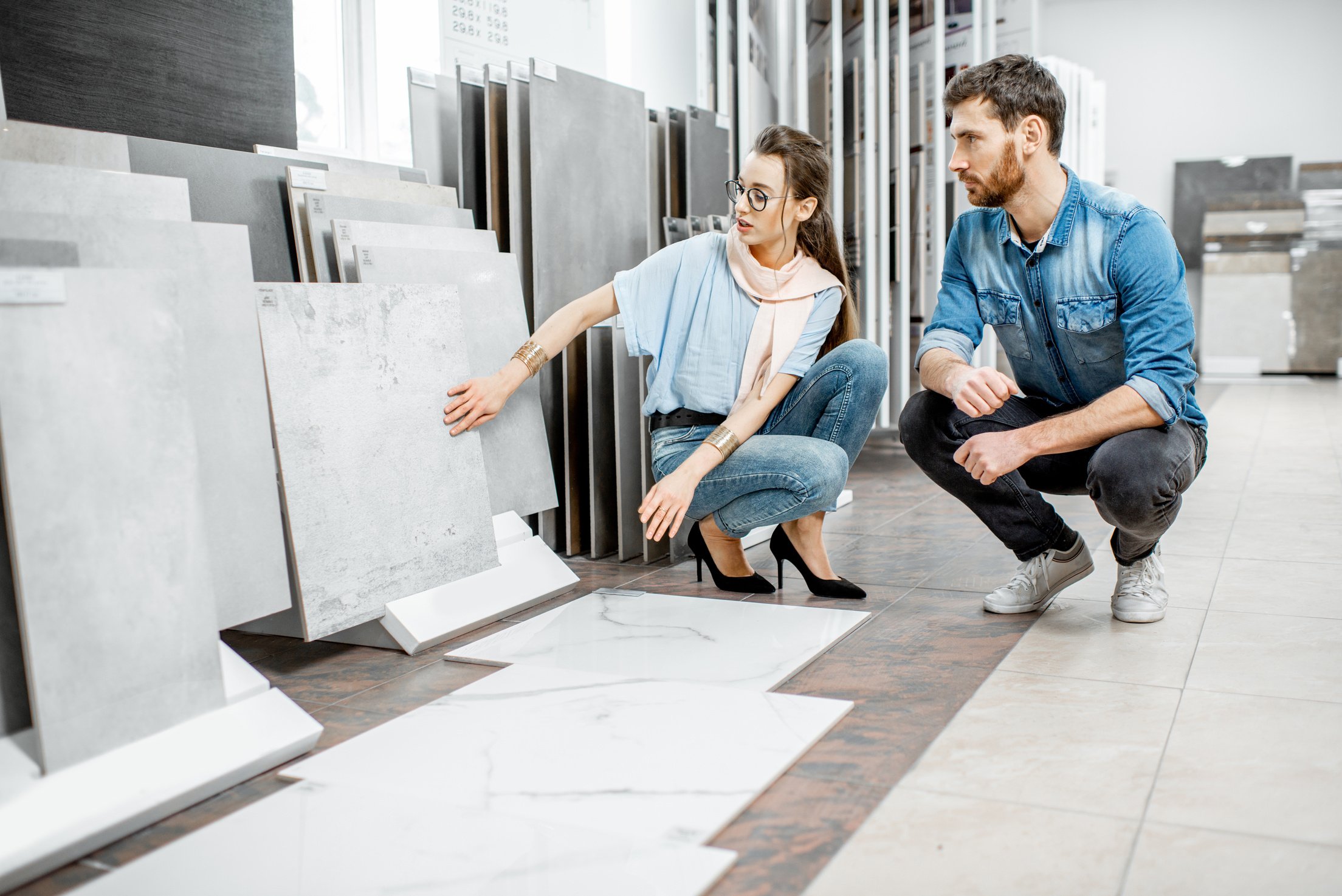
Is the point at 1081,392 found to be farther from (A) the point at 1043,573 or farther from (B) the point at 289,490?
(B) the point at 289,490

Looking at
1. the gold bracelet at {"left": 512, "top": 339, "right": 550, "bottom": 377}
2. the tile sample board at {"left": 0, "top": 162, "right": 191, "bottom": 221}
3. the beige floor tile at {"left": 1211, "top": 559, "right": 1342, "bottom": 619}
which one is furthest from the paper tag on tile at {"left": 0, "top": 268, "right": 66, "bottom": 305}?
the beige floor tile at {"left": 1211, "top": 559, "right": 1342, "bottom": 619}

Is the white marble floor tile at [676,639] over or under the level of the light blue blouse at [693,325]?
under

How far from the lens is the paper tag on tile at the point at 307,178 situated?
2260 mm

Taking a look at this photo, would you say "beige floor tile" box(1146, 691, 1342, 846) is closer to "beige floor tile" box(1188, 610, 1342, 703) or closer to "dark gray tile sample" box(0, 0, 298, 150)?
"beige floor tile" box(1188, 610, 1342, 703)

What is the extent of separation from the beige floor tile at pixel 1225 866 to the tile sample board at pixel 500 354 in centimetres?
150

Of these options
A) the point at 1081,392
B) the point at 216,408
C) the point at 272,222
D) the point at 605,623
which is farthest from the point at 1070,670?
the point at 272,222

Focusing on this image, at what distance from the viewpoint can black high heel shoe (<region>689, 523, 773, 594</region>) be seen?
97.8 inches

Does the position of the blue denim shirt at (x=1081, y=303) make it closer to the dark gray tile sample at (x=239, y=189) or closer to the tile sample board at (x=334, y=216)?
the tile sample board at (x=334, y=216)

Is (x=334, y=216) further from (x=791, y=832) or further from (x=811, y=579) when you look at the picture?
(x=791, y=832)

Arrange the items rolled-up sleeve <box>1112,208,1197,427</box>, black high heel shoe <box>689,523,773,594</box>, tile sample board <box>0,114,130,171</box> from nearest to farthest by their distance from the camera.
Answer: tile sample board <box>0,114,130,171</box>, rolled-up sleeve <box>1112,208,1197,427</box>, black high heel shoe <box>689,523,773,594</box>

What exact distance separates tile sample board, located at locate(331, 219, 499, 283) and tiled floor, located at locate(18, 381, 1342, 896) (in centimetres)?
75

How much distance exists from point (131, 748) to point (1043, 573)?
5.60ft

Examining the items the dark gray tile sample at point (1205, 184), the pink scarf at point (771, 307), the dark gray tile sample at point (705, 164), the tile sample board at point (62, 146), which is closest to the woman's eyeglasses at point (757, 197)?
the pink scarf at point (771, 307)

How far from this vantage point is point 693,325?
2402mm
